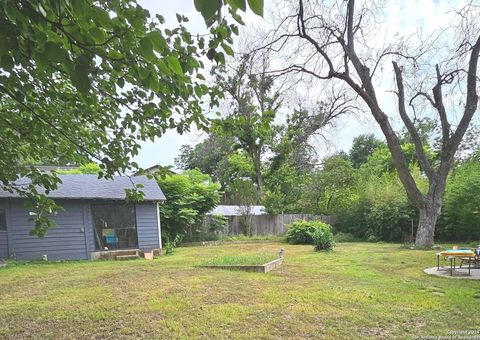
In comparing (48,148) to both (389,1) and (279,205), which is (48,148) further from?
(279,205)

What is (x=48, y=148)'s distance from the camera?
3.78m

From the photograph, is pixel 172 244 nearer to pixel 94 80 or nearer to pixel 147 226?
pixel 147 226

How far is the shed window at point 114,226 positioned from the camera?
12.5m

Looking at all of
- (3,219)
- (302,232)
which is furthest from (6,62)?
(302,232)

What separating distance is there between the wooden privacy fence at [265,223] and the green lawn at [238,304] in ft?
37.9

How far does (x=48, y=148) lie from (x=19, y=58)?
2.29m

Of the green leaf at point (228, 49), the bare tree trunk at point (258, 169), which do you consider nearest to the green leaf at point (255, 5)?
the green leaf at point (228, 49)

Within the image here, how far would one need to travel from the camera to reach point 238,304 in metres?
5.11

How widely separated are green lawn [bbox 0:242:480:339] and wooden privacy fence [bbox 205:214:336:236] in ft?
37.9

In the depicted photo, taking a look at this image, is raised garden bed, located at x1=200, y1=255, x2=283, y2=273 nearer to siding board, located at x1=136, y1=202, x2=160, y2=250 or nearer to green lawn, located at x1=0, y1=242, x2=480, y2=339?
green lawn, located at x1=0, y1=242, x2=480, y2=339

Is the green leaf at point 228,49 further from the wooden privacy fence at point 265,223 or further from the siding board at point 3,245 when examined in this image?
the wooden privacy fence at point 265,223

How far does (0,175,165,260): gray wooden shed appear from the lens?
36.4ft

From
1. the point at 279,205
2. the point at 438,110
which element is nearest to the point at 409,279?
the point at 438,110

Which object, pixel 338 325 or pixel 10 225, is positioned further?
pixel 10 225
